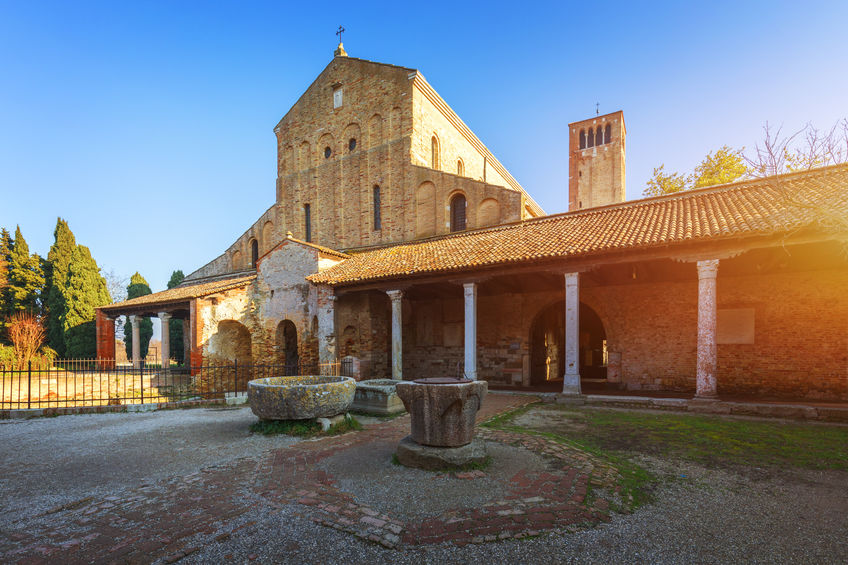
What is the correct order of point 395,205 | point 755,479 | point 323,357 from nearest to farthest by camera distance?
1. point 755,479
2. point 323,357
3. point 395,205

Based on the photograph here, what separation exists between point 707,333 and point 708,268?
1453mm

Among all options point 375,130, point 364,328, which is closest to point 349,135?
point 375,130

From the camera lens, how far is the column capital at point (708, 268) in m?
8.66

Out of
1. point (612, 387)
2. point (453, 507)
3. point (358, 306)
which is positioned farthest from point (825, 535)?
point (358, 306)

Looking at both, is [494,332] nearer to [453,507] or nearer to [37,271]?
[453,507]

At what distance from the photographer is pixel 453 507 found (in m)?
3.59

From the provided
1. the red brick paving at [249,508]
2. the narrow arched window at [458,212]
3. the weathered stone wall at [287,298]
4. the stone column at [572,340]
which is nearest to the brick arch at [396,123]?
the narrow arched window at [458,212]

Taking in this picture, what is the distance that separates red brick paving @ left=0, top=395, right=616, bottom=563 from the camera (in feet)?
9.90

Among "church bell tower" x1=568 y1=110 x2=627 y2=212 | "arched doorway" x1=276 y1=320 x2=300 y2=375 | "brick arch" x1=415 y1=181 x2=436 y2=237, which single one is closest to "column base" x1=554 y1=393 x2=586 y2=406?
"brick arch" x1=415 y1=181 x2=436 y2=237

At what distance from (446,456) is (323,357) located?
11.0 metres

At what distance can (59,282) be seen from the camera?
25469 millimetres

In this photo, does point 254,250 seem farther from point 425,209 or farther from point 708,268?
point 708,268

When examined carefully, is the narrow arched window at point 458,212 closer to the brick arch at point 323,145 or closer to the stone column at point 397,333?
the stone column at point 397,333

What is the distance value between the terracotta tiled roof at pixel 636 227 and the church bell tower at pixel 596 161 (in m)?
22.1
